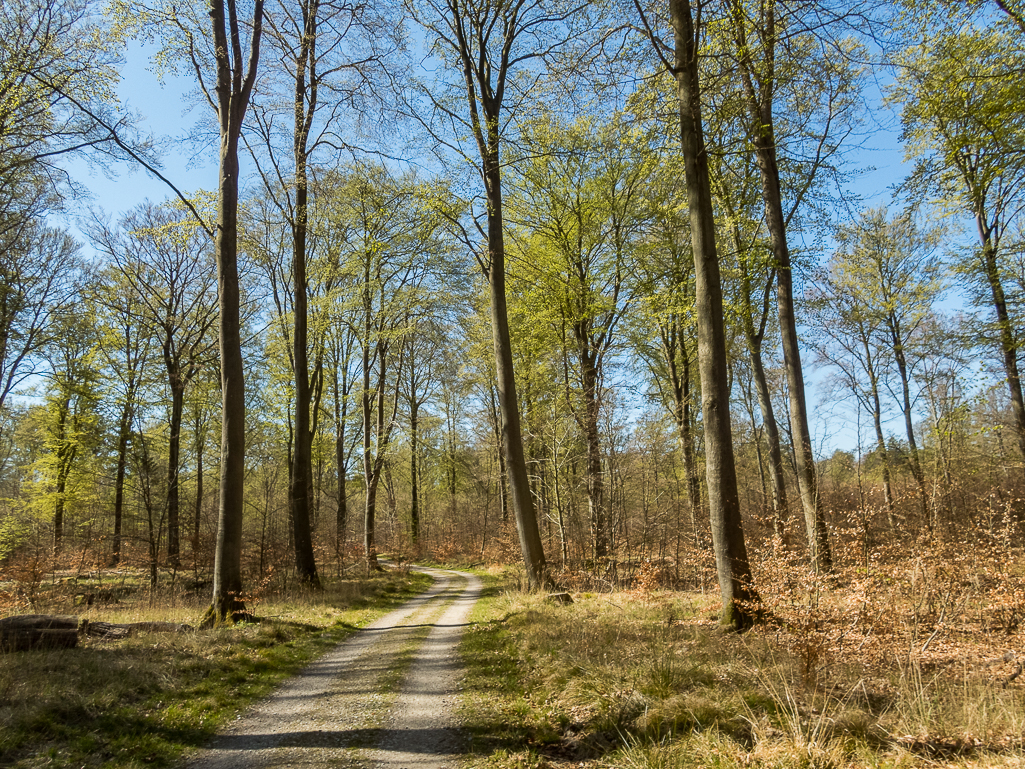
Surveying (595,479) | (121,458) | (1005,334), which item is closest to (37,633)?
(595,479)

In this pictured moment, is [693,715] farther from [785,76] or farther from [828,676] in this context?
[785,76]

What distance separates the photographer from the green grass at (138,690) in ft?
14.0

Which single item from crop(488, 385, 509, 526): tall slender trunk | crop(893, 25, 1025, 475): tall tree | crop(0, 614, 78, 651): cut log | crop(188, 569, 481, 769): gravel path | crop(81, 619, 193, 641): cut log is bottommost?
crop(188, 569, 481, 769): gravel path

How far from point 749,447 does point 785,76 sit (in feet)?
75.6

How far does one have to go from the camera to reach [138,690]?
5418 mm

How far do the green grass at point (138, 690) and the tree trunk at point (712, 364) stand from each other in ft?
20.1

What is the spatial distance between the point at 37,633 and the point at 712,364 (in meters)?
9.94

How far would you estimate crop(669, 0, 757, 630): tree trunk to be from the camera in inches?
263

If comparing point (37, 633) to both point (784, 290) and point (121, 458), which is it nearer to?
point (784, 290)

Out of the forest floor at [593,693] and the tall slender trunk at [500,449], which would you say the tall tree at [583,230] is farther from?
the forest floor at [593,693]

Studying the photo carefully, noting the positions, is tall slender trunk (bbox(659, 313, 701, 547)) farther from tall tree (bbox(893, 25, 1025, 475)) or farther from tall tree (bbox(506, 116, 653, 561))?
tall tree (bbox(893, 25, 1025, 475))

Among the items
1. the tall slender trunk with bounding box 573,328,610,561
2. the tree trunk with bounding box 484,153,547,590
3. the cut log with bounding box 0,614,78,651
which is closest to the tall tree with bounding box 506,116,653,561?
the tall slender trunk with bounding box 573,328,610,561

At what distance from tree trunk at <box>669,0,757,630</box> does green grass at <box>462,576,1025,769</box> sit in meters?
0.78

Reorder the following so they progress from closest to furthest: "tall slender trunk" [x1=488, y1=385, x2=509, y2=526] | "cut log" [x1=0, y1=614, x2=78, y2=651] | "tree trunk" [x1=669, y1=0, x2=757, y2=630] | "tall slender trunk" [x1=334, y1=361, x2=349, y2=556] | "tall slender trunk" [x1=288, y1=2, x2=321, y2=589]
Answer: "cut log" [x1=0, y1=614, x2=78, y2=651] → "tree trunk" [x1=669, y1=0, x2=757, y2=630] → "tall slender trunk" [x1=288, y1=2, x2=321, y2=589] → "tall slender trunk" [x1=334, y1=361, x2=349, y2=556] → "tall slender trunk" [x1=488, y1=385, x2=509, y2=526]
